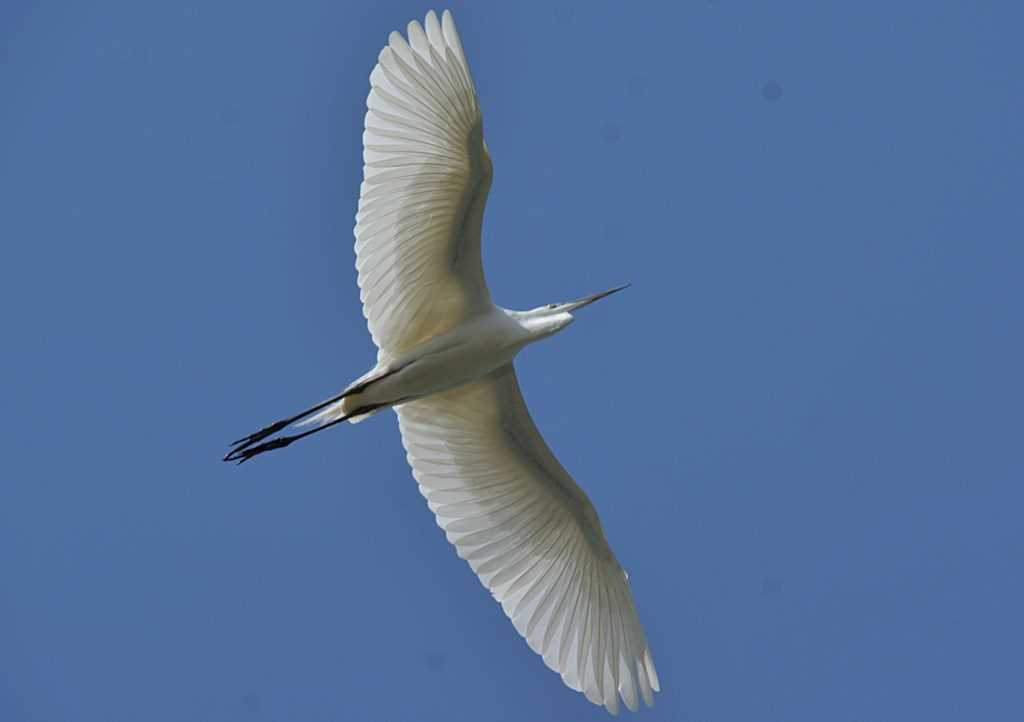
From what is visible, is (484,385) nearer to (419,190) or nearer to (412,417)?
(412,417)

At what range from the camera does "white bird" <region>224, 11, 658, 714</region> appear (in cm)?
1203

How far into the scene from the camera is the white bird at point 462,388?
12.0 metres

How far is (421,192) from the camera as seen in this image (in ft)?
40.2

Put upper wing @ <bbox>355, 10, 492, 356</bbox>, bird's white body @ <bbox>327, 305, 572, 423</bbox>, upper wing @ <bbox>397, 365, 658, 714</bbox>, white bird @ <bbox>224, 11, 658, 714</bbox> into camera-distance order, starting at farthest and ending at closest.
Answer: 1. upper wing @ <bbox>397, 365, 658, 714</bbox>
2. bird's white body @ <bbox>327, 305, 572, 423</bbox>
3. white bird @ <bbox>224, 11, 658, 714</bbox>
4. upper wing @ <bbox>355, 10, 492, 356</bbox>

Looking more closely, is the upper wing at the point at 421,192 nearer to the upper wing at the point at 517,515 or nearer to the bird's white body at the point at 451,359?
the bird's white body at the point at 451,359

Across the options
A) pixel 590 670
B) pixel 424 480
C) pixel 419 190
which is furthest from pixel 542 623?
pixel 419 190

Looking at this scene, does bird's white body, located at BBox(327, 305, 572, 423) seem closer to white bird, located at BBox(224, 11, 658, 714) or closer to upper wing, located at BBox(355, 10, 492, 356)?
white bird, located at BBox(224, 11, 658, 714)

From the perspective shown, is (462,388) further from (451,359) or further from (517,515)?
(517,515)

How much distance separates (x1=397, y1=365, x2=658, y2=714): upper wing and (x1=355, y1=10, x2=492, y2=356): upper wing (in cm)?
77

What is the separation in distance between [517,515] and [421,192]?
2860mm

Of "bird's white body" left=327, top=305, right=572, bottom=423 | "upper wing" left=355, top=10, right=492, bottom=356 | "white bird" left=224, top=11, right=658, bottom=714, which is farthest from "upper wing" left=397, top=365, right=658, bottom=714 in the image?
"upper wing" left=355, top=10, right=492, bottom=356

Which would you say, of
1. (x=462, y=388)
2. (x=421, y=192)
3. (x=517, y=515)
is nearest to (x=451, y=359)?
(x=462, y=388)

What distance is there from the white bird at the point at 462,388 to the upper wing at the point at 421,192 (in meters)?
0.01

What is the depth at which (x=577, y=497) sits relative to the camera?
13477 millimetres
